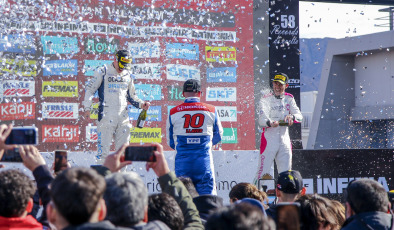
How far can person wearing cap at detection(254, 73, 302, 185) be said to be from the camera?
23.2ft

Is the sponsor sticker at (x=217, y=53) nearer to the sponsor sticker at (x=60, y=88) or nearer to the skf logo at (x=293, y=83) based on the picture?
the skf logo at (x=293, y=83)

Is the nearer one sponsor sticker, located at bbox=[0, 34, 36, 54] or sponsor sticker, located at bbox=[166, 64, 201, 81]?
sponsor sticker, located at bbox=[0, 34, 36, 54]

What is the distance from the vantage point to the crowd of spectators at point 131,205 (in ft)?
5.58

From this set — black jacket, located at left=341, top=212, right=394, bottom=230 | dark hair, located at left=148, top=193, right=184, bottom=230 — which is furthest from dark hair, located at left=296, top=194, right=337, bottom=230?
dark hair, located at left=148, top=193, right=184, bottom=230

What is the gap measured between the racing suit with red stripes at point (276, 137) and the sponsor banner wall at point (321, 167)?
0.27 m

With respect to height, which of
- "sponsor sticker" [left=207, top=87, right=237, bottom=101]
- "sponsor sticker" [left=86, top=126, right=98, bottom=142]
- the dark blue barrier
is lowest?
the dark blue barrier

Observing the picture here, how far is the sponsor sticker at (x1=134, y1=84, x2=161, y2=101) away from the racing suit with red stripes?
165 centimetres

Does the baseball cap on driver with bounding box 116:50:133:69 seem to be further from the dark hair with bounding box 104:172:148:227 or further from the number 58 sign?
the dark hair with bounding box 104:172:148:227

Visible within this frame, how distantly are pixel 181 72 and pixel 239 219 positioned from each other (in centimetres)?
643

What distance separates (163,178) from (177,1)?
585cm

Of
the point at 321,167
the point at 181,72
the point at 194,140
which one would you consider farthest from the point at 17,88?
the point at 321,167

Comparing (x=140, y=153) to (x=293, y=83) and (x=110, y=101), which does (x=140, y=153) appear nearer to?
(x=110, y=101)

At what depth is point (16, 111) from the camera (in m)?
7.31

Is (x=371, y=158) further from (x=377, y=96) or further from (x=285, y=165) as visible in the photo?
(x=377, y=96)
